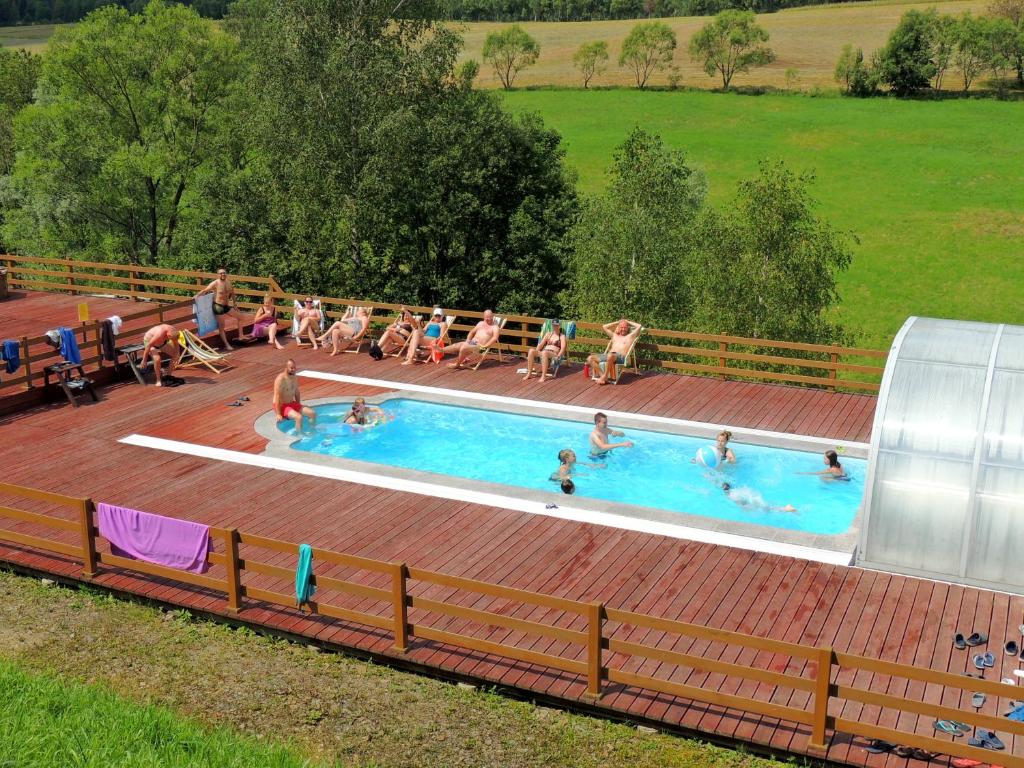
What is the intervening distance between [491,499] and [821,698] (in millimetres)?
6629

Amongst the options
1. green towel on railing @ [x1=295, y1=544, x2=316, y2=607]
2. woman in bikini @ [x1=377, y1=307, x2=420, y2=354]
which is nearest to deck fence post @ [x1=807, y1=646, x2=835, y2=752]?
green towel on railing @ [x1=295, y1=544, x2=316, y2=607]

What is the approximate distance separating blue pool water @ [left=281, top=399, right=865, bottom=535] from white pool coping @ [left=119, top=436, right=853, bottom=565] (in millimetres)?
722

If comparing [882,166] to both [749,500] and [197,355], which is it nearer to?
[197,355]

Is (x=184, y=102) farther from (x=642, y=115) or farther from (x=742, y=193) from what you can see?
(x=642, y=115)

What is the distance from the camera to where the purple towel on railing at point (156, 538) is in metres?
11.8

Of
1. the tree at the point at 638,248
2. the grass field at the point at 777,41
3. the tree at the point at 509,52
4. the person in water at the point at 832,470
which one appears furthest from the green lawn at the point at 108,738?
the tree at the point at 509,52

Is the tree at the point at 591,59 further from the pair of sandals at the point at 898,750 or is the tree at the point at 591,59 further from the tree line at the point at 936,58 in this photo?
the pair of sandals at the point at 898,750

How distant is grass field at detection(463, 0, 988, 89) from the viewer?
80.6 metres

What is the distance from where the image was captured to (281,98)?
115 feet

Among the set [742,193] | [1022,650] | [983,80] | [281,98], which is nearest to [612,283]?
[742,193]

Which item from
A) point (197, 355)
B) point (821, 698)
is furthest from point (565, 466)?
point (197, 355)

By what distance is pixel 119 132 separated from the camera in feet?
146

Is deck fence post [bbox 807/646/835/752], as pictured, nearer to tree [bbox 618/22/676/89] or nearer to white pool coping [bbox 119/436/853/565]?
white pool coping [bbox 119/436/853/565]

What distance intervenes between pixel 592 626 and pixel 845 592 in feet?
12.6
